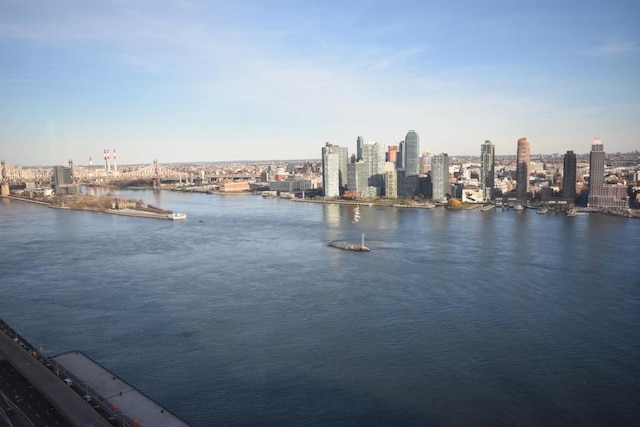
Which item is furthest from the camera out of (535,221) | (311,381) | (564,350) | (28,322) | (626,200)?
(626,200)

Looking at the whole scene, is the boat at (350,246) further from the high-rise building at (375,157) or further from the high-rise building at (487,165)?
the high-rise building at (375,157)

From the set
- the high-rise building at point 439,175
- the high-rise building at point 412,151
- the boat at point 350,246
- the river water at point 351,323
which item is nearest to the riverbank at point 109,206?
the river water at point 351,323

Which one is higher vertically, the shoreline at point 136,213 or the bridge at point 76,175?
the bridge at point 76,175

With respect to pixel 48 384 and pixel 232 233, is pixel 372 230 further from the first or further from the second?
pixel 48 384

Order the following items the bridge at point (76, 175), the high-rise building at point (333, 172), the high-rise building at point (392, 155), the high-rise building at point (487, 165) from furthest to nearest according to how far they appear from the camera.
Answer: the high-rise building at point (392, 155) → the bridge at point (76, 175) → the high-rise building at point (333, 172) → the high-rise building at point (487, 165)

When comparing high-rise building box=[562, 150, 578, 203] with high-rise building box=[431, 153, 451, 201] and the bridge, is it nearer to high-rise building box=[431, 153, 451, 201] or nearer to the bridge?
high-rise building box=[431, 153, 451, 201]

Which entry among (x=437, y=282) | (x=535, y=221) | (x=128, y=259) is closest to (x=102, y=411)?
(x=437, y=282)
